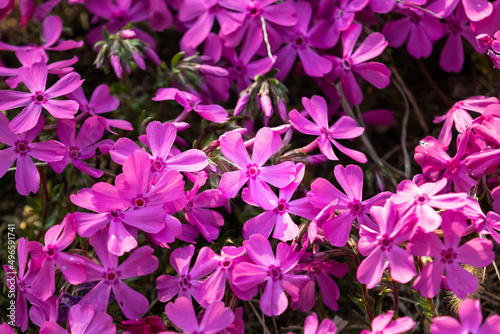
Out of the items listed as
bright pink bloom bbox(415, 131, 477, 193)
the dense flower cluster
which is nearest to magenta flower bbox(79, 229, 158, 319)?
the dense flower cluster

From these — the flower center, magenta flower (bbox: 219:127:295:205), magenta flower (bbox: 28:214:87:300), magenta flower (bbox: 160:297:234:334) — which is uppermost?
magenta flower (bbox: 219:127:295:205)

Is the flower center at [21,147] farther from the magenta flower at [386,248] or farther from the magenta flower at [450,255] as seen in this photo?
the magenta flower at [450,255]

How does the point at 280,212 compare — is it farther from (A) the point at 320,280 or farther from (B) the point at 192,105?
(B) the point at 192,105

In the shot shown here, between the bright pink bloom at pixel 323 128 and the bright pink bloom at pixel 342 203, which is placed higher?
the bright pink bloom at pixel 323 128

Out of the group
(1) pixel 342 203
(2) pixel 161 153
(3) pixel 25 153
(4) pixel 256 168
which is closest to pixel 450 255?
(1) pixel 342 203

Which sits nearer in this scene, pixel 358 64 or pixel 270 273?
pixel 270 273

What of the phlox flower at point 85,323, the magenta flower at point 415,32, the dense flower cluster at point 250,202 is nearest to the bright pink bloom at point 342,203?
the dense flower cluster at point 250,202

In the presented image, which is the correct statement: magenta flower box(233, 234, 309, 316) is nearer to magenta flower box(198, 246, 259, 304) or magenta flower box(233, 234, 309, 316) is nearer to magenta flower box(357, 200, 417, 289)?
magenta flower box(198, 246, 259, 304)
